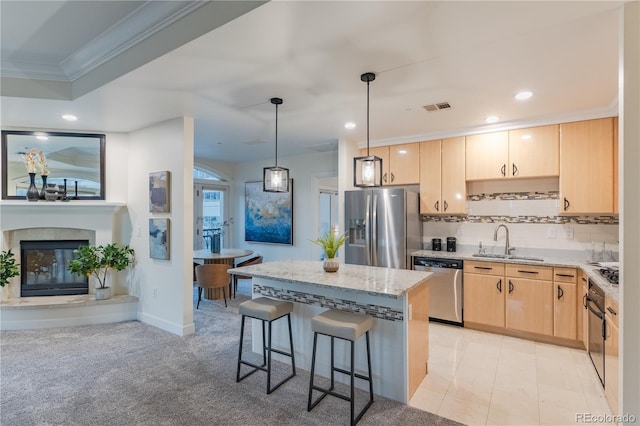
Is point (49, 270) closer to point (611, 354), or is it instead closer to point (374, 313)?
point (374, 313)

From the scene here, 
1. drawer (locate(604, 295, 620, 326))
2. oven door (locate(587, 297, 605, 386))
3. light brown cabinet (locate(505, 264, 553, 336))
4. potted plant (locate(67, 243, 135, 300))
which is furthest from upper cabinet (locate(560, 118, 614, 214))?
potted plant (locate(67, 243, 135, 300))

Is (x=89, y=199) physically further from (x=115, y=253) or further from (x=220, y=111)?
(x=220, y=111)

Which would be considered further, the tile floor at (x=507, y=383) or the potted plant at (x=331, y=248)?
the potted plant at (x=331, y=248)

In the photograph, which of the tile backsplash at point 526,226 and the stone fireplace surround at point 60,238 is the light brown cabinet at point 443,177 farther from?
the stone fireplace surround at point 60,238

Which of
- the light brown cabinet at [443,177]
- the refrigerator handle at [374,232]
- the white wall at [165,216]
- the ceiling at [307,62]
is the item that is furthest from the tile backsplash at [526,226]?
the white wall at [165,216]

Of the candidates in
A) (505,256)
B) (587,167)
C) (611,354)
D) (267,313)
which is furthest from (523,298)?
(267,313)

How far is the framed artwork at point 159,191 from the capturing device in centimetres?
402

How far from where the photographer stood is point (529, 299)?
3672 mm

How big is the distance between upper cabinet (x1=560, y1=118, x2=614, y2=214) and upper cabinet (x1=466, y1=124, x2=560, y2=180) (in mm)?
108

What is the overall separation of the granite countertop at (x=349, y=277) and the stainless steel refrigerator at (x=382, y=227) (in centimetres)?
125

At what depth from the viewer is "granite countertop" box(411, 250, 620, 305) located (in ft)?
8.02

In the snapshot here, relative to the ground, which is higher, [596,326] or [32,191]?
[32,191]

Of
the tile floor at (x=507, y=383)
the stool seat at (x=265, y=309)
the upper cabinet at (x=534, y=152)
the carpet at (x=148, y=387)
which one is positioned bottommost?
the tile floor at (x=507, y=383)

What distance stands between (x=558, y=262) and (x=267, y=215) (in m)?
4.99
